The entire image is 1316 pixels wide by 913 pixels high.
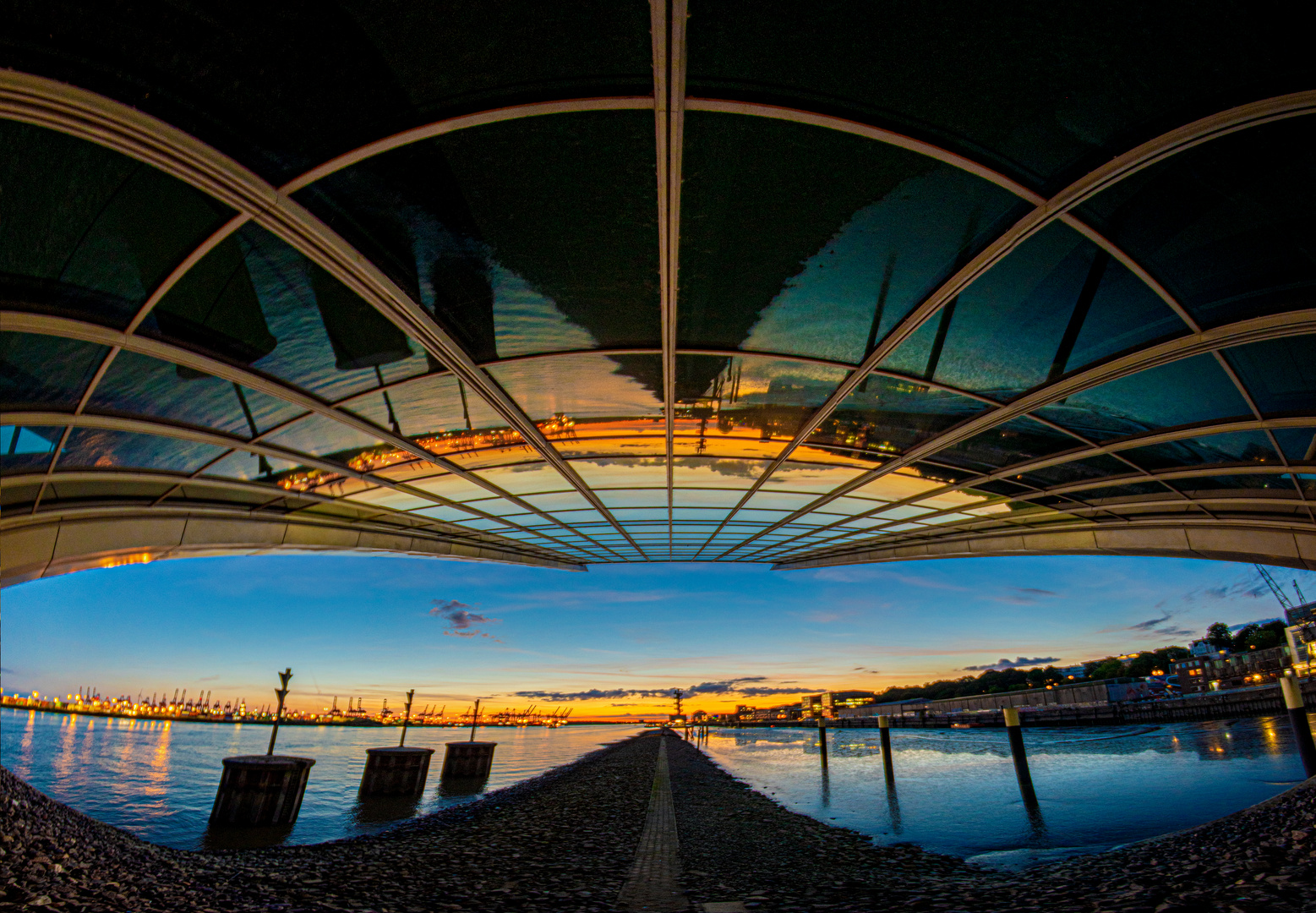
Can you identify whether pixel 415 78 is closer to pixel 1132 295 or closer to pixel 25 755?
pixel 1132 295

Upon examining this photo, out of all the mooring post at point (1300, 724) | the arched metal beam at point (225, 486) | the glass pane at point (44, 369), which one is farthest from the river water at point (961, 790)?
the glass pane at point (44, 369)

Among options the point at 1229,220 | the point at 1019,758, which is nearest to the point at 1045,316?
the point at 1229,220

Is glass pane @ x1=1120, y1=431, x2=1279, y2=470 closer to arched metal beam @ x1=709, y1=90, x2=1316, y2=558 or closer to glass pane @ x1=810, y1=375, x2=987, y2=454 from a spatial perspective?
glass pane @ x1=810, y1=375, x2=987, y2=454

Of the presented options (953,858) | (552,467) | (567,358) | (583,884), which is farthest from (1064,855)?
(552,467)

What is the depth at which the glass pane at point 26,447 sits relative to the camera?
40.3 ft

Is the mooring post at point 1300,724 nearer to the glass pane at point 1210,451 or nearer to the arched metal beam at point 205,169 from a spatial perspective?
the glass pane at point 1210,451

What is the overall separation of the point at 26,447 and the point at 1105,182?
21078 mm

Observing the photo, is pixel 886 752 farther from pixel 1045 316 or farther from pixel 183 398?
pixel 183 398

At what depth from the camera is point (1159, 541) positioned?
75.4 feet

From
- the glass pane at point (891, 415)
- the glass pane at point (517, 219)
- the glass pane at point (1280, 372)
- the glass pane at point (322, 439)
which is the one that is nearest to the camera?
the glass pane at point (517, 219)

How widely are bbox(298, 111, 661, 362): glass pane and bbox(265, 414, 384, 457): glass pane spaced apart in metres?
6.36

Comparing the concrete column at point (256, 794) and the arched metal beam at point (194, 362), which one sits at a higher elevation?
the arched metal beam at point (194, 362)

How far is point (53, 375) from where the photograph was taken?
1012 centimetres

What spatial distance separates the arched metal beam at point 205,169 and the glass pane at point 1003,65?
5229mm
